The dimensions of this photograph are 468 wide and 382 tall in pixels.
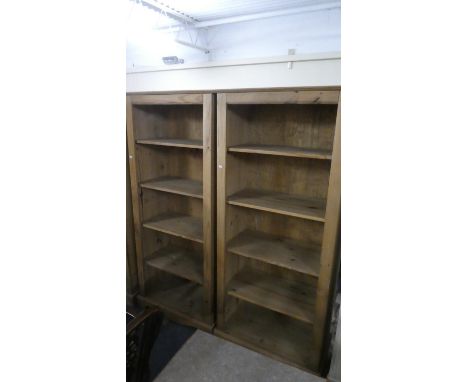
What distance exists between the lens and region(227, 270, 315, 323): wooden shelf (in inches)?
71.9

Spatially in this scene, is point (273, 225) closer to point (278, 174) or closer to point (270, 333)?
point (278, 174)

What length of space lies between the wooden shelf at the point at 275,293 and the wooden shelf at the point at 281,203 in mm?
669

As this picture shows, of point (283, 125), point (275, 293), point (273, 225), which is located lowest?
point (275, 293)

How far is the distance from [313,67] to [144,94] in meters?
1.16

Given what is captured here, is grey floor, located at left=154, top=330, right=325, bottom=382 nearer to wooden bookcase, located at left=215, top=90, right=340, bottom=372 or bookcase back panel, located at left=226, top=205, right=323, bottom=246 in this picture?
wooden bookcase, located at left=215, top=90, right=340, bottom=372

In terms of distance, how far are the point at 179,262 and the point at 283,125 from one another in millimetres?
1436

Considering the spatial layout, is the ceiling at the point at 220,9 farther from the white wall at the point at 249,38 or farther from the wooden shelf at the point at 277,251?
the wooden shelf at the point at 277,251

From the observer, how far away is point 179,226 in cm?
221

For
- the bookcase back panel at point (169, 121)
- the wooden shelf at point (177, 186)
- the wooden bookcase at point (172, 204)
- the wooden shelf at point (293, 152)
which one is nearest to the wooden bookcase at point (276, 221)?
the wooden shelf at point (293, 152)

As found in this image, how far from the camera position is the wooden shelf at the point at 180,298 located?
2.29 meters

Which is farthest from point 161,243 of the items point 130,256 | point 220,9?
point 220,9
